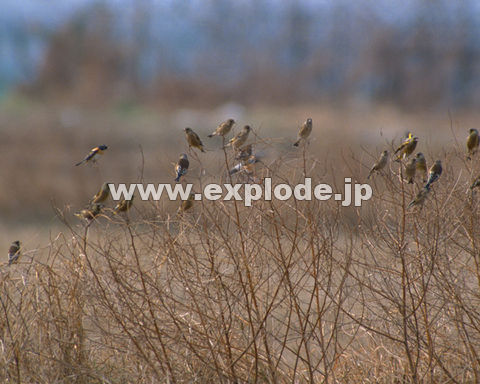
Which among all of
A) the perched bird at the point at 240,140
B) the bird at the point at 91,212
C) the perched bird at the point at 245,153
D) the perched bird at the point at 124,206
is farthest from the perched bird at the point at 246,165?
the bird at the point at 91,212

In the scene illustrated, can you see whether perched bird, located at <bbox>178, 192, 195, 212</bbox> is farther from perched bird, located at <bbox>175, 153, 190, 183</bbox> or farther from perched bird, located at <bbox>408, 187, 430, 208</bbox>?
perched bird, located at <bbox>408, 187, 430, 208</bbox>

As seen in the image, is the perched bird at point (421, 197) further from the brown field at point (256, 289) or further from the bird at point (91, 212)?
the bird at point (91, 212)

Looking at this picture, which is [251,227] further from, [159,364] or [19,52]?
[19,52]

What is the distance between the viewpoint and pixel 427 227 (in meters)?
4.88

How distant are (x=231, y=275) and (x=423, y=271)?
4.59 feet

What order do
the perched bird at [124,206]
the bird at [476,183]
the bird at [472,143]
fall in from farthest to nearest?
the bird at [472,143] → the bird at [476,183] → the perched bird at [124,206]

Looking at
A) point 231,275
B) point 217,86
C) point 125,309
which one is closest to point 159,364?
point 125,309

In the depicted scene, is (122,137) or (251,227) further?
(122,137)

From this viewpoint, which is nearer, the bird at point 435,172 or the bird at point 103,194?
the bird at point 435,172

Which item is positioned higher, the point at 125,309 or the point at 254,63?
the point at 254,63

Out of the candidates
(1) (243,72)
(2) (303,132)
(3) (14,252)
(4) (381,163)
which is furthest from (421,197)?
(1) (243,72)

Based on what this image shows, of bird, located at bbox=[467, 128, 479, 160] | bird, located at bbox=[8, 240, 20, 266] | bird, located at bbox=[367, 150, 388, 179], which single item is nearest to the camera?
bird, located at bbox=[367, 150, 388, 179]

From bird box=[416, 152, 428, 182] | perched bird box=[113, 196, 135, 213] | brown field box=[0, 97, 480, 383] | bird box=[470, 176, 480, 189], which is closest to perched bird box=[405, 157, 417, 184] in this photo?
bird box=[416, 152, 428, 182]

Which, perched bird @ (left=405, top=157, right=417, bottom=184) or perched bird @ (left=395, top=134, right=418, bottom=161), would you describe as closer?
perched bird @ (left=405, top=157, right=417, bottom=184)
